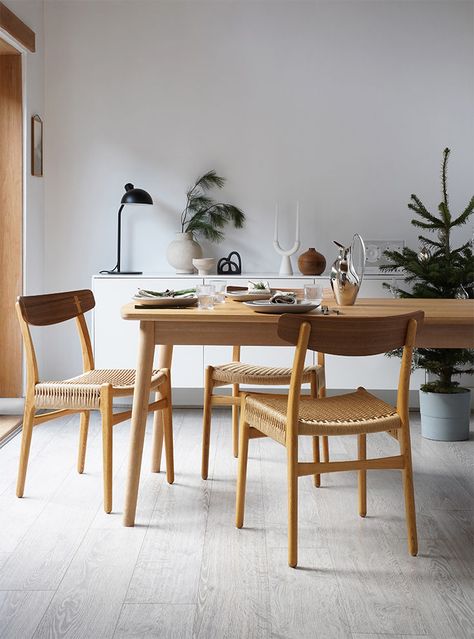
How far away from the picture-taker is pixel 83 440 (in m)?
3.42

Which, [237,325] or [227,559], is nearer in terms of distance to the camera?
[227,559]

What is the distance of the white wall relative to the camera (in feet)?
16.2

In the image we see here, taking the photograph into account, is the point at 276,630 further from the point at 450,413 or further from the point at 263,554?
the point at 450,413

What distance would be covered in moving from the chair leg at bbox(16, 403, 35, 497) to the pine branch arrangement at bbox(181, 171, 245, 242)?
2168mm

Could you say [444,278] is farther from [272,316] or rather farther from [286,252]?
[272,316]

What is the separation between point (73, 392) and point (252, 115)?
8.57ft

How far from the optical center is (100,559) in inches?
99.7

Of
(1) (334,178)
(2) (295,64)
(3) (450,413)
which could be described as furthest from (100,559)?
(2) (295,64)

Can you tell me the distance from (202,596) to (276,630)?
27 cm

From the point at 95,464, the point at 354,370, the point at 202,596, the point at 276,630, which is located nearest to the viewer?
the point at 276,630

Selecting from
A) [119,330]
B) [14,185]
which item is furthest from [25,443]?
[14,185]

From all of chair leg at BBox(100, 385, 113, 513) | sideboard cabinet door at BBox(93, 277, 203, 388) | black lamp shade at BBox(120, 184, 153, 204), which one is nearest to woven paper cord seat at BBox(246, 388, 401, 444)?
chair leg at BBox(100, 385, 113, 513)

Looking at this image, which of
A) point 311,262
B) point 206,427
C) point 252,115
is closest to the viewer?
point 206,427

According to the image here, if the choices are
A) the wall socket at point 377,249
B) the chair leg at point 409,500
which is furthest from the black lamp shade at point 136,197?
the chair leg at point 409,500
